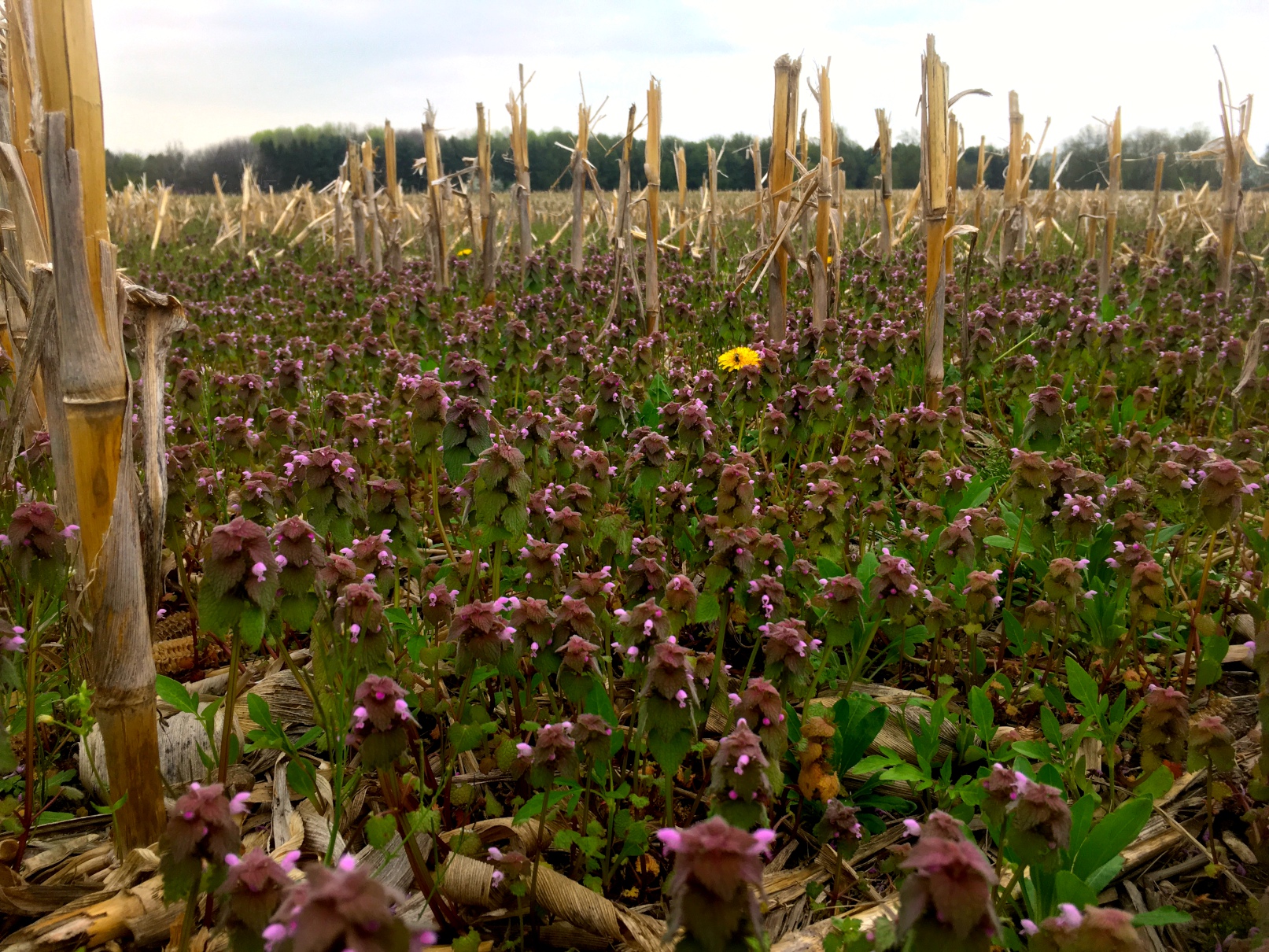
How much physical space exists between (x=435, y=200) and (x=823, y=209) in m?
5.42

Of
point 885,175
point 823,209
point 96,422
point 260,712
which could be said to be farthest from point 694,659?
point 885,175

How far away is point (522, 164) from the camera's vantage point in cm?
1133

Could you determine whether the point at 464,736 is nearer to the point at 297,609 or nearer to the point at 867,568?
the point at 297,609

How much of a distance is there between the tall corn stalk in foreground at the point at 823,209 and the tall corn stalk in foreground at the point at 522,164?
394 cm

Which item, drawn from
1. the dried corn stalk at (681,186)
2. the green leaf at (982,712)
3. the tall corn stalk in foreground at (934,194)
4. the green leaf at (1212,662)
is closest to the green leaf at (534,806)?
the green leaf at (982,712)

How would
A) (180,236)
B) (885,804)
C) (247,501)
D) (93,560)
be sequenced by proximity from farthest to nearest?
(180,236)
(247,501)
(885,804)
(93,560)

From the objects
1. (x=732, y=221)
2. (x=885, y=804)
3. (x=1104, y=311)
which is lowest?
(x=885, y=804)

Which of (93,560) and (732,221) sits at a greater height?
(732,221)

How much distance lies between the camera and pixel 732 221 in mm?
22922

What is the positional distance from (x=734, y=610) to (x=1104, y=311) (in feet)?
21.1

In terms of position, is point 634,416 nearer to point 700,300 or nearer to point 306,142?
point 700,300

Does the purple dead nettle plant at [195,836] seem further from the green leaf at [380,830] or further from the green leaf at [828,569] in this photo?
the green leaf at [828,569]

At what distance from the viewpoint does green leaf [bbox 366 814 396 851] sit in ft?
6.43

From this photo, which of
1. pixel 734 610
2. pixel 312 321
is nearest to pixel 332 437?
pixel 734 610
